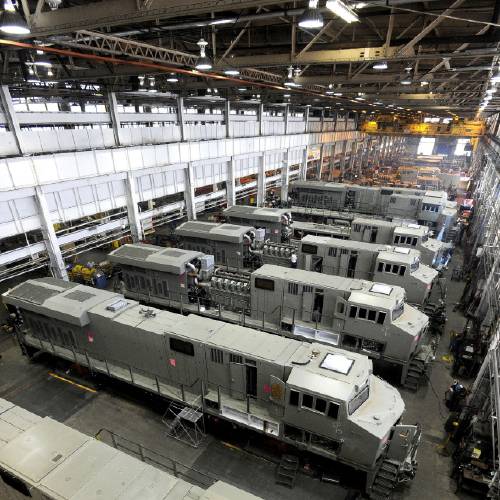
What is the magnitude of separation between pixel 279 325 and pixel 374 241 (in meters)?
11.0

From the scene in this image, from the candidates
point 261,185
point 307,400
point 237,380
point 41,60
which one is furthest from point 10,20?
point 261,185

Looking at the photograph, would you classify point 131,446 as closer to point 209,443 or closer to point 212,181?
point 209,443

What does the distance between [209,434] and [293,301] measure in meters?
6.31

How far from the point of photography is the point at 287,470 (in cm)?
1014

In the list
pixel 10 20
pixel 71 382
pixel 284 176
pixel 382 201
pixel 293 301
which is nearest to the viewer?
pixel 10 20

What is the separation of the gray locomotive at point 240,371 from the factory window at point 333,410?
0.03 metres

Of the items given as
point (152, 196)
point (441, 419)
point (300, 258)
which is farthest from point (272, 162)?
point (441, 419)

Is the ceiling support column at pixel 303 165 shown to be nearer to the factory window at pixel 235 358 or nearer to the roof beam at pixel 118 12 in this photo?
the factory window at pixel 235 358

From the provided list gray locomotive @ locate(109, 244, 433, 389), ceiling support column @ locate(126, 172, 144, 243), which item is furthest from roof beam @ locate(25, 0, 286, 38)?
ceiling support column @ locate(126, 172, 144, 243)

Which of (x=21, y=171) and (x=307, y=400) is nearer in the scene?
(x=307, y=400)

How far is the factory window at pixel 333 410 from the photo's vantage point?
8.88 metres

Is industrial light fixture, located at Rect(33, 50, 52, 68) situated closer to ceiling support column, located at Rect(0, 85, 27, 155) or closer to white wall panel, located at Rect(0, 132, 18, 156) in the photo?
ceiling support column, located at Rect(0, 85, 27, 155)

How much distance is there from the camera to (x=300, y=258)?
19.7m

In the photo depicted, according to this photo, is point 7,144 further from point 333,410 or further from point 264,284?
point 333,410
